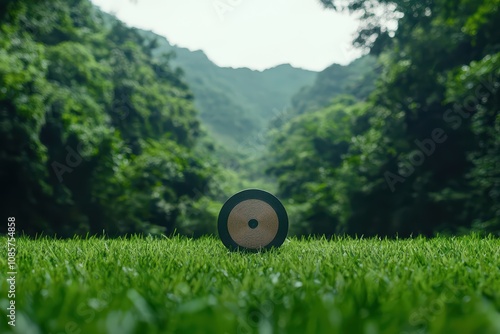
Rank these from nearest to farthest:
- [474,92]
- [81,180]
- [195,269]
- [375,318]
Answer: [375,318]
[195,269]
[474,92]
[81,180]

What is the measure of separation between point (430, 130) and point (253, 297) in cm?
2695

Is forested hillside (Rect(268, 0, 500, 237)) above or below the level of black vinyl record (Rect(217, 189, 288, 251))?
above

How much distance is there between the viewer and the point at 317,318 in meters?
2.24

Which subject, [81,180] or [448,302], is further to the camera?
[81,180]

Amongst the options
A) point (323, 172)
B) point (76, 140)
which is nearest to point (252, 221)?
point (76, 140)

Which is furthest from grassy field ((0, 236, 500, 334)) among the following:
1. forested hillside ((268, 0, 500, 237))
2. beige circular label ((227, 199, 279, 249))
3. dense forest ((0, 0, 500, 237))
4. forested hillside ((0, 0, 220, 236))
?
forested hillside ((268, 0, 500, 237))

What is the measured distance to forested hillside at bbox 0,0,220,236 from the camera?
21453 mm

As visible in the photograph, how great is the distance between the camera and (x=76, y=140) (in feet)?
89.8

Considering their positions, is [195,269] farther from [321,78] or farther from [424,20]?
[321,78]

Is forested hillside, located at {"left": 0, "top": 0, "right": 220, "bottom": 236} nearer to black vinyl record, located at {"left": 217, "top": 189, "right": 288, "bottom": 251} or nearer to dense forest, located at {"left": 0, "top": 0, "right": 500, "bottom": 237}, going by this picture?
dense forest, located at {"left": 0, "top": 0, "right": 500, "bottom": 237}

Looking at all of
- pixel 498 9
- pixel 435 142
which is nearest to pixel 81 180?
pixel 435 142

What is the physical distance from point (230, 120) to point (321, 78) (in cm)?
8290

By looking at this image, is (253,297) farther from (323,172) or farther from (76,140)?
(323,172)

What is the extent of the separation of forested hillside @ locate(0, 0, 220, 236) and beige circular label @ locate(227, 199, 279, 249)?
9.18ft
